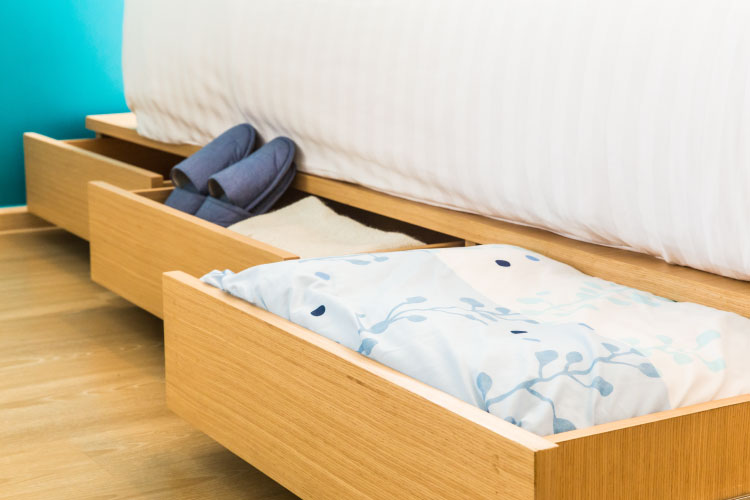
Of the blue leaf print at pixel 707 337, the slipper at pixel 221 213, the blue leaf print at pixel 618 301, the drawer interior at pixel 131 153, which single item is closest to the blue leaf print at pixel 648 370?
the blue leaf print at pixel 707 337

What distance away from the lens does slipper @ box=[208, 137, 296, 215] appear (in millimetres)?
1895

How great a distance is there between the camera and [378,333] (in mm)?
1053

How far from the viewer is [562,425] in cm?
89

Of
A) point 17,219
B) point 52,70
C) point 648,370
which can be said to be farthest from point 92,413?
point 52,70

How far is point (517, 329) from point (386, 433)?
20 cm

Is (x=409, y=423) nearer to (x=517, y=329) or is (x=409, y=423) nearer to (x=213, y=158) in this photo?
(x=517, y=329)

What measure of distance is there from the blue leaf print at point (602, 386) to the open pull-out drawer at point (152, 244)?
0.65m

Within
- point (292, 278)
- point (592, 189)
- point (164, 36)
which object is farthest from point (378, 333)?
point (164, 36)

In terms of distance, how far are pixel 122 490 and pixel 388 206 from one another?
71 cm

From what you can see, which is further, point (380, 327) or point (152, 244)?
point (152, 244)

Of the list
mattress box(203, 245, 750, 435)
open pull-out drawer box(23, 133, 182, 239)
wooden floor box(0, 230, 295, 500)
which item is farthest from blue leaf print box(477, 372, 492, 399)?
open pull-out drawer box(23, 133, 182, 239)

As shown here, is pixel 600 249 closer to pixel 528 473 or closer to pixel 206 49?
pixel 528 473

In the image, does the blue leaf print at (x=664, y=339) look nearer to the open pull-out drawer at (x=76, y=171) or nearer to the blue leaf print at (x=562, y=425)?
the blue leaf print at (x=562, y=425)

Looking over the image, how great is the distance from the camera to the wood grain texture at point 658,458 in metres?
0.82
